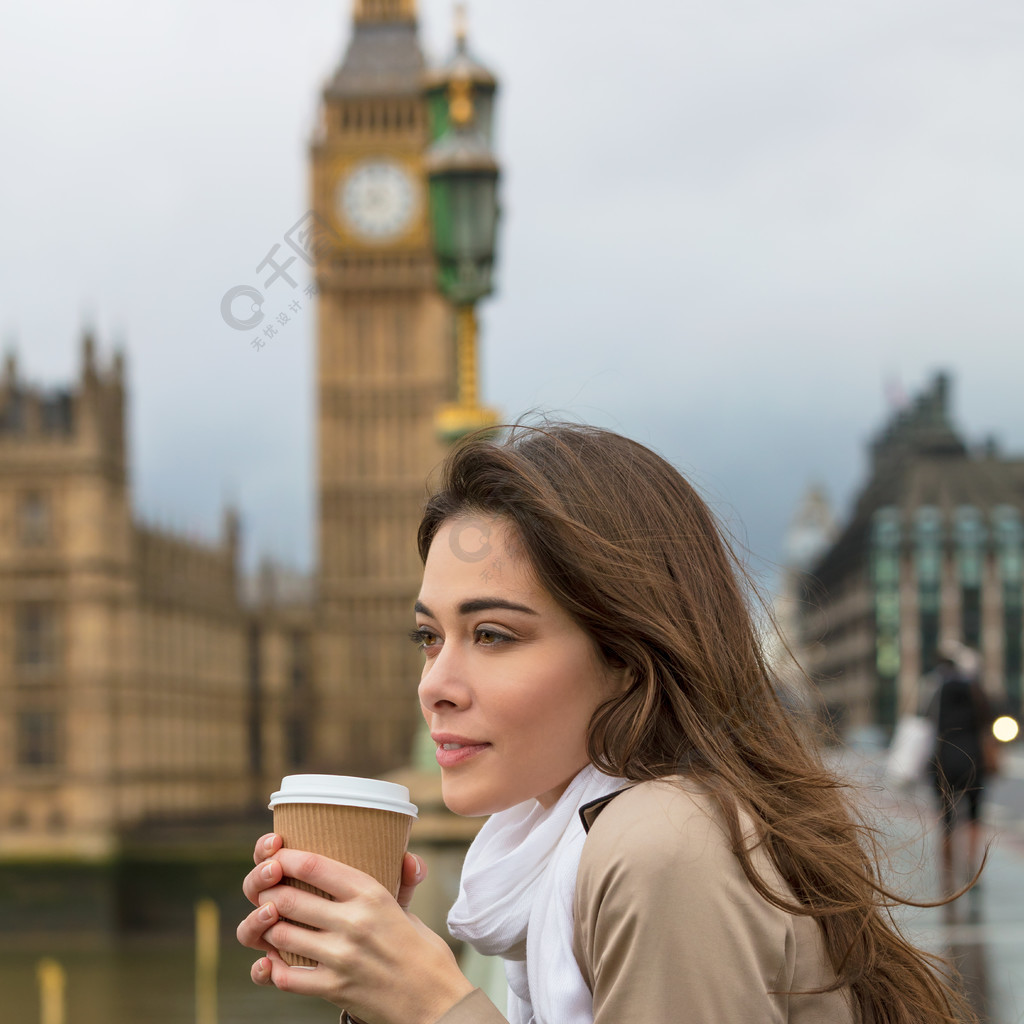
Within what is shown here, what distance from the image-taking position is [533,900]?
1.16 metres

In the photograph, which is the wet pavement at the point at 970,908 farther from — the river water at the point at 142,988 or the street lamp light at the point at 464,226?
the river water at the point at 142,988

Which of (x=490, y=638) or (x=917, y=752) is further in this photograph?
(x=917, y=752)

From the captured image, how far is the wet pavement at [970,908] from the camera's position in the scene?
4.55 ft

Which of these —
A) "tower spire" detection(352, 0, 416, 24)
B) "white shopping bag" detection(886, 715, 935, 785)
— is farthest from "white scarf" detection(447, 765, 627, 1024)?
"tower spire" detection(352, 0, 416, 24)

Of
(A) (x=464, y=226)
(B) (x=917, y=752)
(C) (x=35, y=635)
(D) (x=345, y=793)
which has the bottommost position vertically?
(C) (x=35, y=635)

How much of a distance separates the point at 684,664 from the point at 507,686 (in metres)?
0.13

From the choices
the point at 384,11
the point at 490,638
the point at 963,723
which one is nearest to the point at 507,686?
the point at 490,638

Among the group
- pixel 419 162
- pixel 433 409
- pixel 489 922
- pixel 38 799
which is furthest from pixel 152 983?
pixel 489 922

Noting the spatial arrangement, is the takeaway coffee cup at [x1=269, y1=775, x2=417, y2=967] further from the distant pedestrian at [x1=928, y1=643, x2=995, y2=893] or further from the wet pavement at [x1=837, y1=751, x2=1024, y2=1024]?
the distant pedestrian at [x1=928, y1=643, x2=995, y2=893]

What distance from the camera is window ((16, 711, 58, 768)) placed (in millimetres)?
35844

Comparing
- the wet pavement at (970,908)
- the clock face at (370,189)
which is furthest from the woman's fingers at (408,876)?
the clock face at (370,189)

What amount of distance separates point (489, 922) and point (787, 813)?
0.25 meters

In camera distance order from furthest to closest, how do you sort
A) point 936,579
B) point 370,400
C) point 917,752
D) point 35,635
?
point 370,400
point 936,579
point 35,635
point 917,752

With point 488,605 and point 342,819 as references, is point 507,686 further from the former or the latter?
point 342,819
